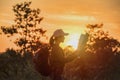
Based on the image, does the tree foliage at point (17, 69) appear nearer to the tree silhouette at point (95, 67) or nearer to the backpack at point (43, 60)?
the tree silhouette at point (95, 67)

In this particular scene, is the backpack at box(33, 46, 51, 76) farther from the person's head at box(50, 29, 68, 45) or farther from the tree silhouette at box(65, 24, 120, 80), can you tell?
the tree silhouette at box(65, 24, 120, 80)

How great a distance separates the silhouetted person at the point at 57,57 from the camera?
1171cm

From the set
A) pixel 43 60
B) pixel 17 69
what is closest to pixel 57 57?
pixel 43 60

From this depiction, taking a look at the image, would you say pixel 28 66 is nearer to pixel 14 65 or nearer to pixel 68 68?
pixel 14 65

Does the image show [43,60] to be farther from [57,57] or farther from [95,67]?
[95,67]

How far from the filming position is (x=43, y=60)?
11.7 metres

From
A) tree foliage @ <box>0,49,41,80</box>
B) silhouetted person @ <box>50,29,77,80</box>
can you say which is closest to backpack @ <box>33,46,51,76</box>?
silhouetted person @ <box>50,29,77,80</box>

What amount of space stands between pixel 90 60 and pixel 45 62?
35.7 metres

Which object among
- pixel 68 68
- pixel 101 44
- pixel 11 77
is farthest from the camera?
pixel 101 44

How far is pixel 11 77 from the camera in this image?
35219 mm

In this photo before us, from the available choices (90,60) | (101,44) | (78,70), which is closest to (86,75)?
(78,70)

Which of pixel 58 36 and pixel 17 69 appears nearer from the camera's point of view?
pixel 58 36

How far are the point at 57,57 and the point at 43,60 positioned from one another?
1.21 ft

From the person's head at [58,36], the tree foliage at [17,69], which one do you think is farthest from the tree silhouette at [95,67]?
the person's head at [58,36]
